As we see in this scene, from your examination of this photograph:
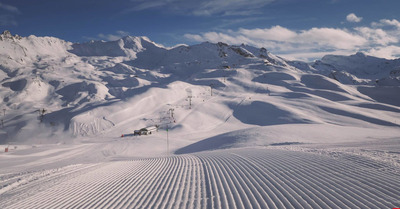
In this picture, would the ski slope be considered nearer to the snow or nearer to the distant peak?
→ the snow

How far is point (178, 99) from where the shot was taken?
212ft

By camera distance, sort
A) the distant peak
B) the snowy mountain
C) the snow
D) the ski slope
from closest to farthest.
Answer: the ski slope
the snow
the snowy mountain
the distant peak

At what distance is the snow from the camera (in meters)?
8.55

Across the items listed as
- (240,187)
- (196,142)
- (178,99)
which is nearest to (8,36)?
(178,99)

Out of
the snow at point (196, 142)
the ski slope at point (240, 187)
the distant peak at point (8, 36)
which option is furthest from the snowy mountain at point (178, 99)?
the ski slope at point (240, 187)

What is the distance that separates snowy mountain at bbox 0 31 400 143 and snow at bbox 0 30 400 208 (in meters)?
0.41

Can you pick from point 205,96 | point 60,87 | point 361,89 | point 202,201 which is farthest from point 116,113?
point 361,89

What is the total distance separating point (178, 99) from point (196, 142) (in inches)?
1351

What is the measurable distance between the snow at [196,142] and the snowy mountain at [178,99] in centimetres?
41

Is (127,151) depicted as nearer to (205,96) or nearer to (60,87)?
(205,96)

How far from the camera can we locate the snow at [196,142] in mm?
8547

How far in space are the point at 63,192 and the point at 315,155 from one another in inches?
536

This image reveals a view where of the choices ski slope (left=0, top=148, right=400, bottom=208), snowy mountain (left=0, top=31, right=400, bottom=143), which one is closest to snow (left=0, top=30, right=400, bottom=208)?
ski slope (left=0, top=148, right=400, bottom=208)

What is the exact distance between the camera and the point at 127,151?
28.2 meters
